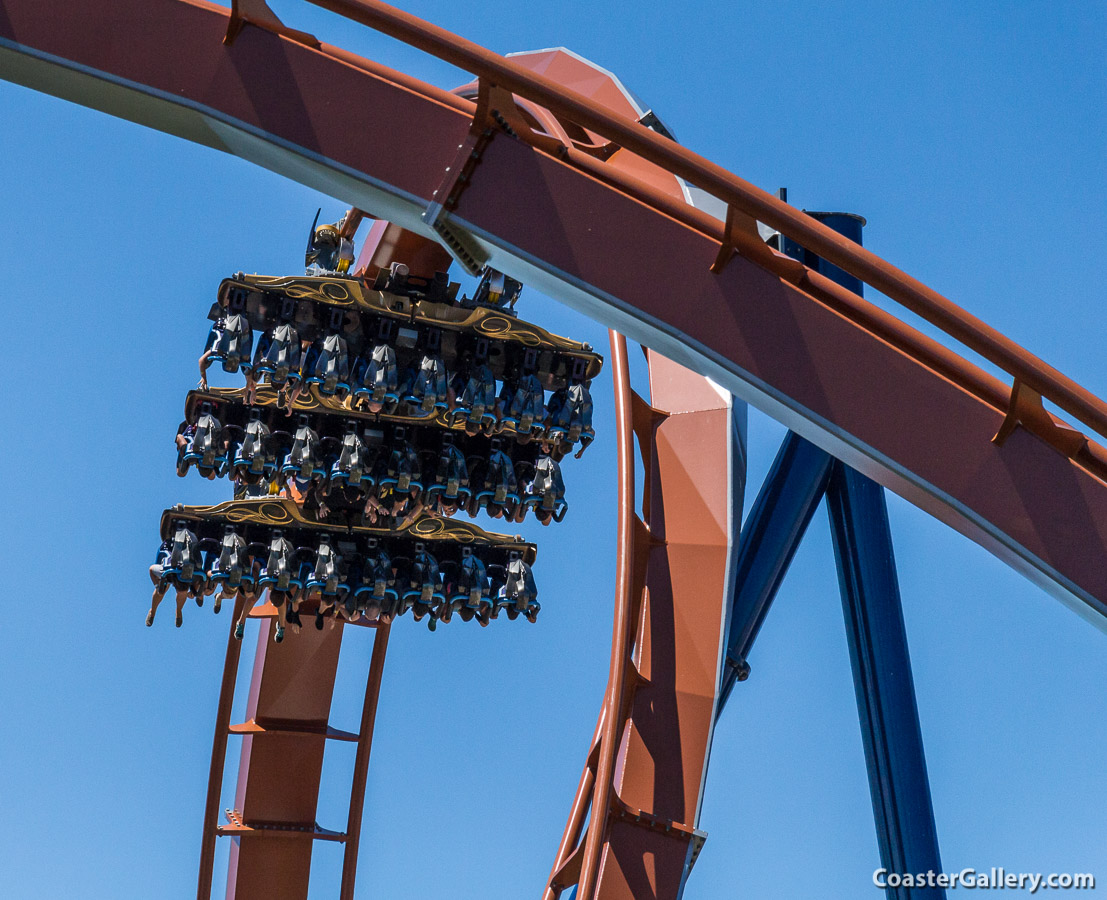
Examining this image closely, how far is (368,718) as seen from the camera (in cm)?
1196

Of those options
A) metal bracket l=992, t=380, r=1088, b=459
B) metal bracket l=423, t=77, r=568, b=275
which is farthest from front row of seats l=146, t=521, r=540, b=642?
metal bracket l=992, t=380, r=1088, b=459

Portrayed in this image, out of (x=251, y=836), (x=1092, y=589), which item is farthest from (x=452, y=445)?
(x=251, y=836)

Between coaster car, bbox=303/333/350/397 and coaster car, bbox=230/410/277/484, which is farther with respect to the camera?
coaster car, bbox=230/410/277/484

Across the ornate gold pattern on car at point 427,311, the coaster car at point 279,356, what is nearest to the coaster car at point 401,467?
the ornate gold pattern on car at point 427,311

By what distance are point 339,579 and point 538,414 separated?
6.86 ft

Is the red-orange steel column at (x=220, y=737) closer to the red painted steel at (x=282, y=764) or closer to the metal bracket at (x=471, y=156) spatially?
the red painted steel at (x=282, y=764)

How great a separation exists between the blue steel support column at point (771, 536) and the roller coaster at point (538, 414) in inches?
1.0

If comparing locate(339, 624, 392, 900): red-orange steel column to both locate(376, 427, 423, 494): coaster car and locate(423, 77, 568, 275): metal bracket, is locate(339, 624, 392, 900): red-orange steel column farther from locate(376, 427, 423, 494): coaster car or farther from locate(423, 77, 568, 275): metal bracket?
locate(423, 77, 568, 275): metal bracket

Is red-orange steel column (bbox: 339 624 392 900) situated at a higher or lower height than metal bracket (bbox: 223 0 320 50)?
lower

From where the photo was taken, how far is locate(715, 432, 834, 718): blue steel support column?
1081 centimetres

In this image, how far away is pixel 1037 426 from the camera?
16.7 feet

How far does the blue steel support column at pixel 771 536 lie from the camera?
35.5 feet

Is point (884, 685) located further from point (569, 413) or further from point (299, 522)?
point (299, 522)

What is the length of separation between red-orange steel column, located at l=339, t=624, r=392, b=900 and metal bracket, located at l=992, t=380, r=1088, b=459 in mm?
7599
